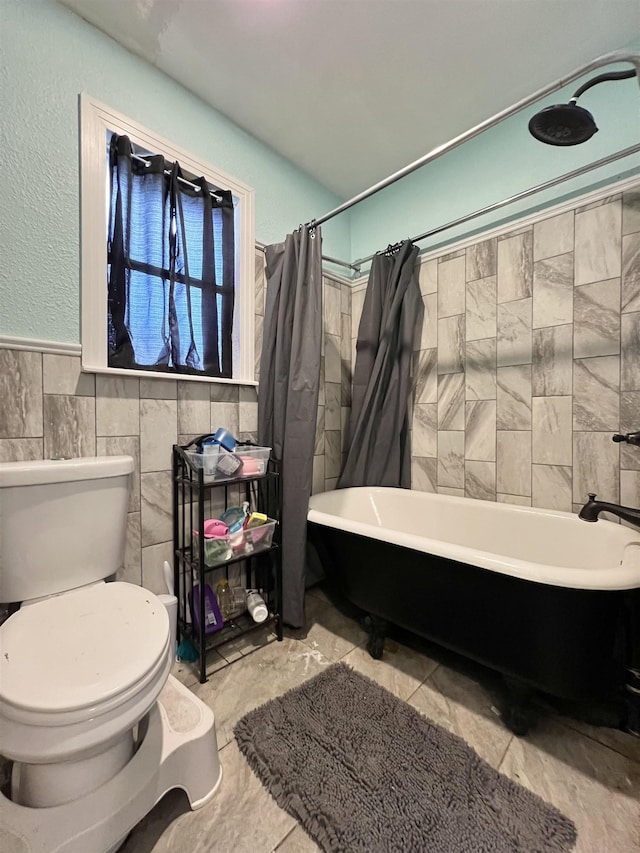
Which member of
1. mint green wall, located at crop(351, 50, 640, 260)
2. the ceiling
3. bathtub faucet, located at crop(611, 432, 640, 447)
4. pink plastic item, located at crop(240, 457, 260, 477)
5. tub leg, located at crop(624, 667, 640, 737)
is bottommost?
tub leg, located at crop(624, 667, 640, 737)

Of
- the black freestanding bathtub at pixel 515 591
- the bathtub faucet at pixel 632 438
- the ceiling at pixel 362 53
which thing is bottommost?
the black freestanding bathtub at pixel 515 591

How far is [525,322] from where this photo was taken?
1656 millimetres

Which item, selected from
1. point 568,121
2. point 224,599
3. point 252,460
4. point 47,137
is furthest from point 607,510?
point 47,137

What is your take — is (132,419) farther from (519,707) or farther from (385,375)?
(519,707)

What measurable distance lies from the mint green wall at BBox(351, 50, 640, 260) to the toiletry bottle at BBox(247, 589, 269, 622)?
6.83 ft

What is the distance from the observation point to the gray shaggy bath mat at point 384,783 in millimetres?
798

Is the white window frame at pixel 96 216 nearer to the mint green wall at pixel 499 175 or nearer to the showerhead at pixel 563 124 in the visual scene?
the mint green wall at pixel 499 175

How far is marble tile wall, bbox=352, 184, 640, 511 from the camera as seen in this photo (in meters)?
1.42

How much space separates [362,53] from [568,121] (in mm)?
925

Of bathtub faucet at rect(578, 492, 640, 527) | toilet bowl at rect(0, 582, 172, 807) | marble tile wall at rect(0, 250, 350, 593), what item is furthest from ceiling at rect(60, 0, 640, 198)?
toilet bowl at rect(0, 582, 172, 807)

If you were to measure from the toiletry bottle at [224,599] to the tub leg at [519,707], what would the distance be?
109 cm

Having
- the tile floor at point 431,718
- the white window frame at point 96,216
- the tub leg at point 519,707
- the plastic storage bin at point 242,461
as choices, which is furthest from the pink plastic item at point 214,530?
the tub leg at point 519,707

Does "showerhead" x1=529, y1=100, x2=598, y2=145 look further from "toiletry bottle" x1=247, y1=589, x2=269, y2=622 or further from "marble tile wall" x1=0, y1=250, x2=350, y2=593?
"toiletry bottle" x1=247, y1=589, x2=269, y2=622

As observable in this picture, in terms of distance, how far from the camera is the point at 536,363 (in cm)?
162
